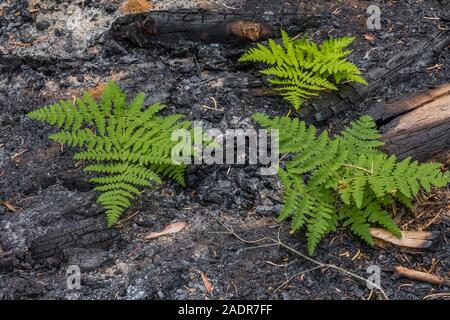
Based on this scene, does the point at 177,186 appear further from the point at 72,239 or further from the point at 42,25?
the point at 42,25

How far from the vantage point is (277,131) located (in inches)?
170

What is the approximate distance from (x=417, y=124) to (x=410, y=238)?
1.01 m

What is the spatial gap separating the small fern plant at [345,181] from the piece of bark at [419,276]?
0.91 feet

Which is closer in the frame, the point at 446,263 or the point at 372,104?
the point at 446,263

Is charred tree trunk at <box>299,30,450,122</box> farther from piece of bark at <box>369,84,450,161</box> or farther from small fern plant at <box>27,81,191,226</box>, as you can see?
small fern plant at <box>27,81,191,226</box>

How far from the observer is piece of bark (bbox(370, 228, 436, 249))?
153 inches

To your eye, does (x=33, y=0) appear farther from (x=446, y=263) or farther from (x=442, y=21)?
(x=446, y=263)

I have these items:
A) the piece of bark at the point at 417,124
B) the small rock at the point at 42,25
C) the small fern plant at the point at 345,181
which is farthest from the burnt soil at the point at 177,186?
the piece of bark at the point at 417,124

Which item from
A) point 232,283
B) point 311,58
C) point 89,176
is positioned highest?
point 311,58

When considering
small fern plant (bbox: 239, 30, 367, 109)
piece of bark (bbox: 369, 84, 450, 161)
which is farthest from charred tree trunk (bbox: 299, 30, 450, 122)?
piece of bark (bbox: 369, 84, 450, 161)

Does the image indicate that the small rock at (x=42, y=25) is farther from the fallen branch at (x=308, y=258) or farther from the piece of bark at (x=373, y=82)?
the fallen branch at (x=308, y=258)

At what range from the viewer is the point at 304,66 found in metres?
4.91

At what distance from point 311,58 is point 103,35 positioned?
2.13 m

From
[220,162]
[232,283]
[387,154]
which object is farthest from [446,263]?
[220,162]
